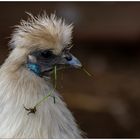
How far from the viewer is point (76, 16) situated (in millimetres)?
8211

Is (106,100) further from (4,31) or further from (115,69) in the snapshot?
(4,31)

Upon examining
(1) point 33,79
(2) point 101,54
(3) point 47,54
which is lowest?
(2) point 101,54

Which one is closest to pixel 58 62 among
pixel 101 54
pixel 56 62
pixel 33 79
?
pixel 56 62

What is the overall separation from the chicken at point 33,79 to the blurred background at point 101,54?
3.54 meters

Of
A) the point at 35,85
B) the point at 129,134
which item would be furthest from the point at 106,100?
the point at 35,85

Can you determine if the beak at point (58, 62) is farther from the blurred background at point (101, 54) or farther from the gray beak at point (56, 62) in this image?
the blurred background at point (101, 54)

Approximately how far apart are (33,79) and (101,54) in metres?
5.10

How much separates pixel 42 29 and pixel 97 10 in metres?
5.35

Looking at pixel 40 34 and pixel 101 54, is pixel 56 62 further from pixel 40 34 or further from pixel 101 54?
pixel 101 54

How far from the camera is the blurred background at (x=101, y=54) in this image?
7043mm

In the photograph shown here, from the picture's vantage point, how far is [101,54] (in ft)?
27.4

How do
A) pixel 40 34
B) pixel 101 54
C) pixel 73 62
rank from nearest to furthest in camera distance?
pixel 40 34 → pixel 73 62 → pixel 101 54

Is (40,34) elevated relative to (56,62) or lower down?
elevated

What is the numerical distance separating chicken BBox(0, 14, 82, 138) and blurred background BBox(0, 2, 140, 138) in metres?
3.54
